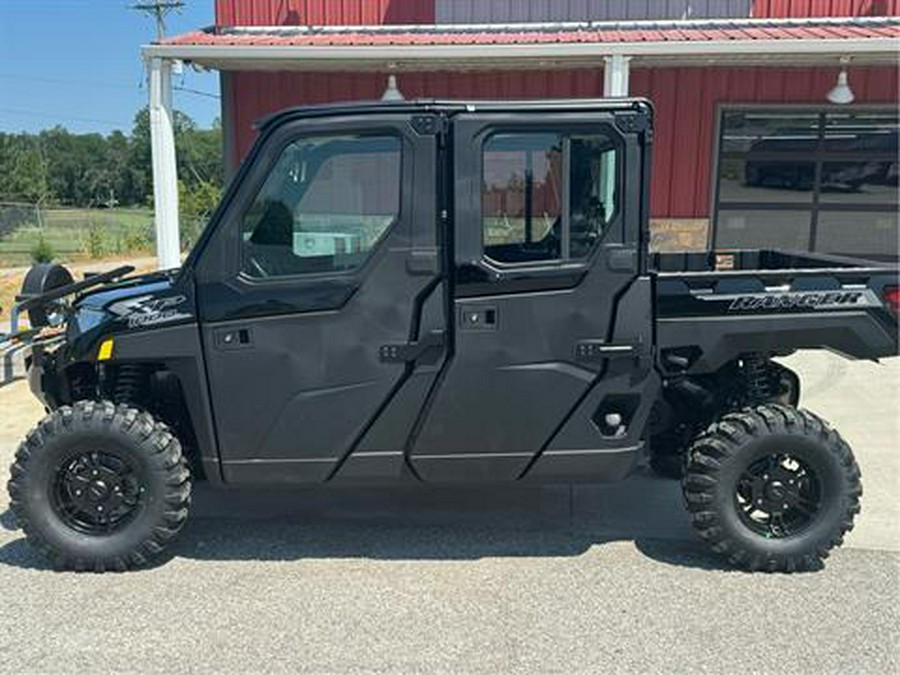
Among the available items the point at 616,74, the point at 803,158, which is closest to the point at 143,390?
the point at 616,74

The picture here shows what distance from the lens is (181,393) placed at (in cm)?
395

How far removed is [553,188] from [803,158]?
824cm

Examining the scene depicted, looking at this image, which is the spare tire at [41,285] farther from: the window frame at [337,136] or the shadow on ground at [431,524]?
the window frame at [337,136]

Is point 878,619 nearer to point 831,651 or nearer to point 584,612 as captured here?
point 831,651

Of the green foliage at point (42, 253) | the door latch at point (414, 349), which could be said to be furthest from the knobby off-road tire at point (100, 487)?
the green foliage at point (42, 253)

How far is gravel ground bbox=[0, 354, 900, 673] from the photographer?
10.2ft

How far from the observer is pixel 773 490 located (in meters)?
3.89

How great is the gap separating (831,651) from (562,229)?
2007 millimetres

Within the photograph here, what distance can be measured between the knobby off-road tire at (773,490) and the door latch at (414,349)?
1333 mm

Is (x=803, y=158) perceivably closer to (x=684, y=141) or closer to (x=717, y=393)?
(x=684, y=141)

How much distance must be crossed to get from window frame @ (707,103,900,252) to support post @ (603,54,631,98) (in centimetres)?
246

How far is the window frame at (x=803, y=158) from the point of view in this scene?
1041 centimetres

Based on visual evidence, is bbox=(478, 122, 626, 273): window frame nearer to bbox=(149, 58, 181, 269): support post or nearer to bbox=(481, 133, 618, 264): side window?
bbox=(481, 133, 618, 264): side window

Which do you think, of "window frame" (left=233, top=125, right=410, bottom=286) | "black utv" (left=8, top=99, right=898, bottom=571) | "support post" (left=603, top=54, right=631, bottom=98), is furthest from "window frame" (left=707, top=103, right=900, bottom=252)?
"window frame" (left=233, top=125, right=410, bottom=286)
